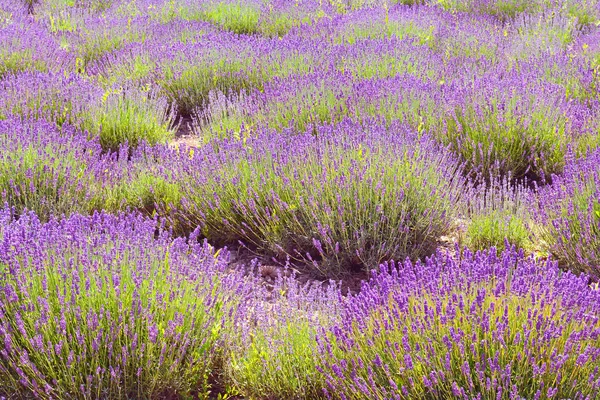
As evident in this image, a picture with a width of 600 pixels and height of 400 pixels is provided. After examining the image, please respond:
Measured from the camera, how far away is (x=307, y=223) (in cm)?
339

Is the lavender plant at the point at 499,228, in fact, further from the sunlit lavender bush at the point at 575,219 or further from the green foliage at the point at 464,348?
the green foliage at the point at 464,348

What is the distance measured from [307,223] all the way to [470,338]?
58.1 inches

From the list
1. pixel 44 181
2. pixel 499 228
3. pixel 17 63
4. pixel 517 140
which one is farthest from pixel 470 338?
pixel 17 63

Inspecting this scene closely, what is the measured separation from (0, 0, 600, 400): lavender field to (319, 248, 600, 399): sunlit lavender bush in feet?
0.04

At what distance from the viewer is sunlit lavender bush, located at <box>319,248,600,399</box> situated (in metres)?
1.94

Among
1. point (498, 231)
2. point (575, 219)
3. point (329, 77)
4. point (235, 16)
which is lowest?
point (498, 231)

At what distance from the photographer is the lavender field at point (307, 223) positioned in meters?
2.13

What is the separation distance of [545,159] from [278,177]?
2008 mm

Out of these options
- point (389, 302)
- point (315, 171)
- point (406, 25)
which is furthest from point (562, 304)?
point (406, 25)

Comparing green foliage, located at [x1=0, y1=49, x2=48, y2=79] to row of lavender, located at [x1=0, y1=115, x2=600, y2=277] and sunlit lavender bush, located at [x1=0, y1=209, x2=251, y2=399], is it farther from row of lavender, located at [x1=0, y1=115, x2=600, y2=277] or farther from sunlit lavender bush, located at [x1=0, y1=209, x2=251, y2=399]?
sunlit lavender bush, located at [x1=0, y1=209, x2=251, y2=399]

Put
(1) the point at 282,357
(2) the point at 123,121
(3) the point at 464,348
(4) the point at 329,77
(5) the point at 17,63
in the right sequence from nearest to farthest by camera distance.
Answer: (3) the point at 464,348 < (1) the point at 282,357 < (2) the point at 123,121 < (4) the point at 329,77 < (5) the point at 17,63

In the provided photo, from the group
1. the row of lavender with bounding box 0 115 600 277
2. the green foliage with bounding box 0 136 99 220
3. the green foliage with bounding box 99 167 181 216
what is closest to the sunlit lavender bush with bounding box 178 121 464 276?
the row of lavender with bounding box 0 115 600 277

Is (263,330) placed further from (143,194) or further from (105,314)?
(143,194)

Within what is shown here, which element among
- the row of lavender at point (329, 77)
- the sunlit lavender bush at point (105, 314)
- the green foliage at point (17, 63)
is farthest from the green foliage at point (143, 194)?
the green foliage at point (17, 63)
